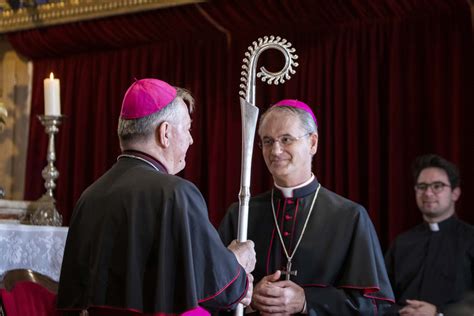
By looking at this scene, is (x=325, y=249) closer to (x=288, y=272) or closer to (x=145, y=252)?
(x=288, y=272)

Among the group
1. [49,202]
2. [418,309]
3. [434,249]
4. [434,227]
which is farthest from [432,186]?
[49,202]

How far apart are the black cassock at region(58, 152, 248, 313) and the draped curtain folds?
125 inches

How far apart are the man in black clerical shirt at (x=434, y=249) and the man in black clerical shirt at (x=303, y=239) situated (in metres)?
1.62

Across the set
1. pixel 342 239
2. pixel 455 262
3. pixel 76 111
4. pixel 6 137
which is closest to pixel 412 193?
pixel 455 262

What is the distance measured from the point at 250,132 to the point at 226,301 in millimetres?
884

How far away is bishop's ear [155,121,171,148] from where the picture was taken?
2.98m

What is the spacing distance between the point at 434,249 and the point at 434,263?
0.33 ft

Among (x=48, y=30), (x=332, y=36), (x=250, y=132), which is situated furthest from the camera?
(x=48, y=30)

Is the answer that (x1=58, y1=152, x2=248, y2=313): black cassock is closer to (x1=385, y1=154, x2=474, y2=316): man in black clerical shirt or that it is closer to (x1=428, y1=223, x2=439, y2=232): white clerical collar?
(x1=385, y1=154, x2=474, y2=316): man in black clerical shirt

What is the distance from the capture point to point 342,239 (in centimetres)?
375

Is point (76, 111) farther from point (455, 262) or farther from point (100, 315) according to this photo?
point (100, 315)

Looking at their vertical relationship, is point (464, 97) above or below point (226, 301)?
above

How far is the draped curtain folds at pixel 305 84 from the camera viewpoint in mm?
5727

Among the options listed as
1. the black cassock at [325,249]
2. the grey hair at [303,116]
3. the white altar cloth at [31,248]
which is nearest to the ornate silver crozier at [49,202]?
the white altar cloth at [31,248]
